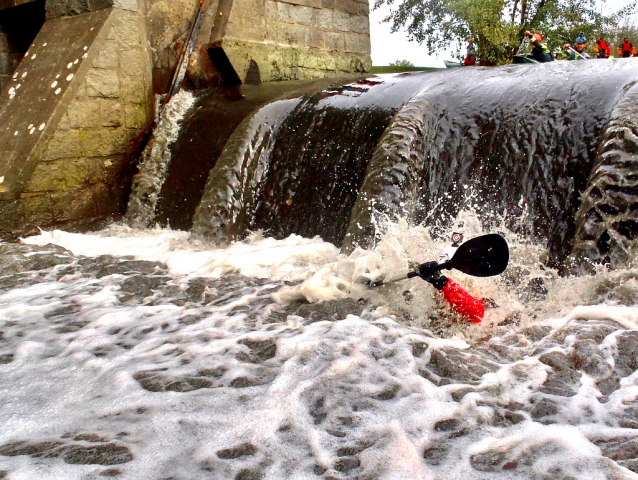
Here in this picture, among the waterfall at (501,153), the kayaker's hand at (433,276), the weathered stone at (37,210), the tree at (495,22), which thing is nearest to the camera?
the kayaker's hand at (433,276)

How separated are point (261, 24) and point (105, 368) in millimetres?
5280

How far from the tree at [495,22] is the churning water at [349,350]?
1763 centimetres

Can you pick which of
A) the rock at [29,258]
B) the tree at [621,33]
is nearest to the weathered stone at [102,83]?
the rock at [29,258]

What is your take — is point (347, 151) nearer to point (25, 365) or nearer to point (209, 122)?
point (209, 122)

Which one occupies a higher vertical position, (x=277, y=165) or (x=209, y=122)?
(x=209, y=122)

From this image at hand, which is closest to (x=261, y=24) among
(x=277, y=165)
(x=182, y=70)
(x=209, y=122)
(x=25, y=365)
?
(x=182, y=70)

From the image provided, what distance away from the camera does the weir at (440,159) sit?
3039 mm

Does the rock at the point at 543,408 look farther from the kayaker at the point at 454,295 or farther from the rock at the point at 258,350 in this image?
the rock at the point at 258,350

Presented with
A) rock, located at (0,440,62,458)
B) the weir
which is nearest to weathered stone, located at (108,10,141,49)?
the weir

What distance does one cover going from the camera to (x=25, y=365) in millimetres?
2225

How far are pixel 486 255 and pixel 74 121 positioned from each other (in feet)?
13.0

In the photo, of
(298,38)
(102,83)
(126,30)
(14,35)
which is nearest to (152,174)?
(102,83)

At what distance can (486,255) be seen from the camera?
2334mm

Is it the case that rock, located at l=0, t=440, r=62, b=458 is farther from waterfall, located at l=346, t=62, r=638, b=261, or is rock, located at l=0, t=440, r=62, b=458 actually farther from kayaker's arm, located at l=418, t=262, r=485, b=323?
waterfall, located at l=346, t=62, r=638, b=261
